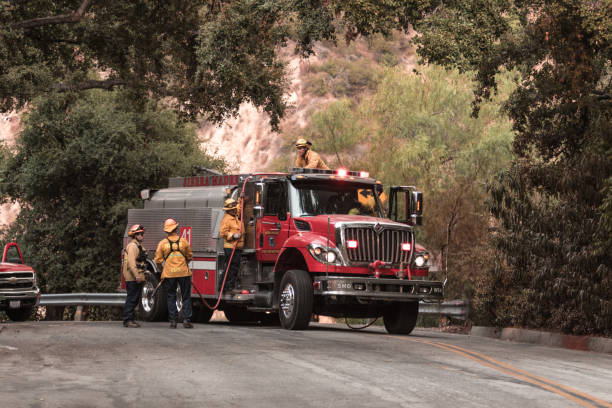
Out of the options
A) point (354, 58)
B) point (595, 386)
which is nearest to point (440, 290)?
point (595, 386)

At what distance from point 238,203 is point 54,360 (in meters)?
8.05

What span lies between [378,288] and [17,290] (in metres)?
10.4

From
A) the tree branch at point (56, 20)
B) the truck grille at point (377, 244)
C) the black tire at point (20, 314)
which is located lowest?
the black tire at point (20, 314)

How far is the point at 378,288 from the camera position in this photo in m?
17.6

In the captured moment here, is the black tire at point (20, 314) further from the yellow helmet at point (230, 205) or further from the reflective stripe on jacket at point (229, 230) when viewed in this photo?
the yellow helmet at point (230, 205)

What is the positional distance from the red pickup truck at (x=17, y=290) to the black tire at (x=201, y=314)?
434 cm

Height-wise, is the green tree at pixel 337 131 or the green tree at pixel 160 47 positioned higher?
the green tree at pixel 337 131

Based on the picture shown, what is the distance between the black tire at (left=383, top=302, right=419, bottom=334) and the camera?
19.2 m

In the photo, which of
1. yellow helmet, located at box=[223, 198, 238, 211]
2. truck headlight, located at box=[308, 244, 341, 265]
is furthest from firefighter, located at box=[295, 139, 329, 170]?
truck headlight, located at box=[308, 244, 341, 265]

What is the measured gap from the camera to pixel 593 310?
1795cm

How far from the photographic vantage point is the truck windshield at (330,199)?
61.7ft

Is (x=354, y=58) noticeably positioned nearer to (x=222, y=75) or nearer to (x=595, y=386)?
(x=222, y=75)

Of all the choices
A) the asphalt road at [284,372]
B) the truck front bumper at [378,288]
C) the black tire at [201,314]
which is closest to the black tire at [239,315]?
the black tire at [201,314]

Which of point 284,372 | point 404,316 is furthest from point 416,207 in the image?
point 284,372
